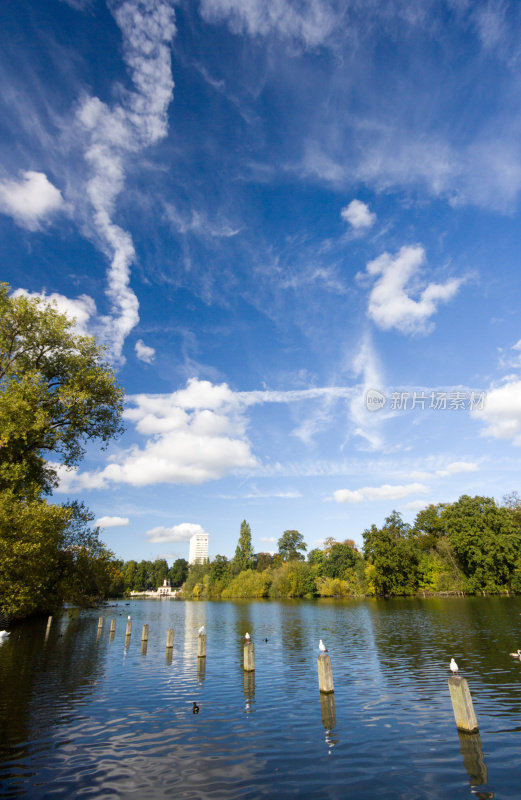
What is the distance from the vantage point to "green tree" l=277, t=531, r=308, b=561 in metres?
151

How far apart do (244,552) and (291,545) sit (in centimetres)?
1700

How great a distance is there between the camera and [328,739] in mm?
11164

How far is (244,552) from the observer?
492 ft

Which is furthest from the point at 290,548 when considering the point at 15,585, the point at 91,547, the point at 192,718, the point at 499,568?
the point at 192,718

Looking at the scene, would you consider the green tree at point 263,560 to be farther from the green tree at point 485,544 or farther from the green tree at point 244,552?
the green tree at point 485,544

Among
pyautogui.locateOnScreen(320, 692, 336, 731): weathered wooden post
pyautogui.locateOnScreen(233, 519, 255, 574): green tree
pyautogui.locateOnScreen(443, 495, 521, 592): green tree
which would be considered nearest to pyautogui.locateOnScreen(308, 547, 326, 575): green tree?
pyautogui.locateOnScreen(233, 519, 255, 574): green tree

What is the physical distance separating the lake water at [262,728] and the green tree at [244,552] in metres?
128

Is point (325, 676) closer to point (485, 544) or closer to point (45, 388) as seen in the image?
point (45, 388)

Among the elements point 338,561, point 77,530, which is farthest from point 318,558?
point 77,530

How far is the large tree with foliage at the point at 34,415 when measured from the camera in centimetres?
2694

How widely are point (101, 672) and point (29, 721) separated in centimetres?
993

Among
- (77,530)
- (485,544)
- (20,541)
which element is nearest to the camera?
(20,541)

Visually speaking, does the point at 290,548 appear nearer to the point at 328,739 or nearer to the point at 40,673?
the point at 40,673

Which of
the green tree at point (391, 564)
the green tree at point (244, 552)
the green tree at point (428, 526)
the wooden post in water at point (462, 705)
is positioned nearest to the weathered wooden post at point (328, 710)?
the wooden post in water at point (462, 705)
